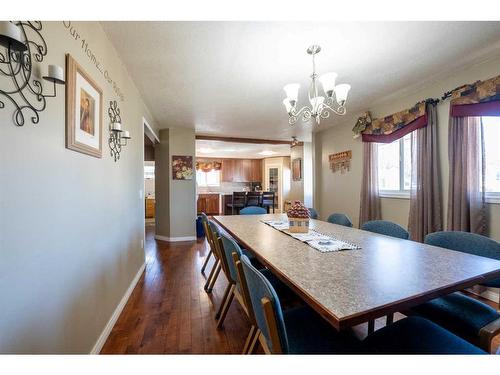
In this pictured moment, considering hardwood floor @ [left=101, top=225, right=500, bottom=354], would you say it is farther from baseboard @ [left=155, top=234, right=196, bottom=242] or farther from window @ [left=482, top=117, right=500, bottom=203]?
baseboard @ [left=155, top=234, right=196, bottom=242]

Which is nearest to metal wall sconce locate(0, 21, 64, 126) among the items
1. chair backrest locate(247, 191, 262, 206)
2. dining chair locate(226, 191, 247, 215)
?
chair backrest locate(247, 191, 262, 206)

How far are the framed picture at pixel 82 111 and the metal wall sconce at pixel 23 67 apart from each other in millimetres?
180

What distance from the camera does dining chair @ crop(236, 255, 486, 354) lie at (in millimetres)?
825

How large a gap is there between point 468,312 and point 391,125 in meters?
2.53

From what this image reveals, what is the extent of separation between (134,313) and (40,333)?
1.13m

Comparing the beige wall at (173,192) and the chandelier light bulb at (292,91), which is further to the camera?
the beige wall at (173,192)

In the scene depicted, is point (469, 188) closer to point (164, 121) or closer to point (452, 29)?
point (452, 29)

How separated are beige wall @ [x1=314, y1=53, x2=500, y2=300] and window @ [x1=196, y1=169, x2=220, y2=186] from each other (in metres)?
5.23

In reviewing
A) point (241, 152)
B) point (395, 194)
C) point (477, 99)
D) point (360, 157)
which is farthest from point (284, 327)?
point (241, 152)

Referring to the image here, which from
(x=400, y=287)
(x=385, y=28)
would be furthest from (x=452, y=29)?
(x=400, y=287)

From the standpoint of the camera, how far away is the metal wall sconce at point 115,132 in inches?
71.5

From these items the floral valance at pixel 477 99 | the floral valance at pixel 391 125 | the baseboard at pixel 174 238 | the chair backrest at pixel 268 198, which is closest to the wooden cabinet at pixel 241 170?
the chair backrest at pixel 268 198

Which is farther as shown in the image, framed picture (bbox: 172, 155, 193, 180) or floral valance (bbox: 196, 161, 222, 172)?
floral valance (bbox: 196, 161, 222, 172)

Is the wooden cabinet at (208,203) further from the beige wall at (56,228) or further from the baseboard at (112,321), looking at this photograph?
the beige wall at (56,228)
